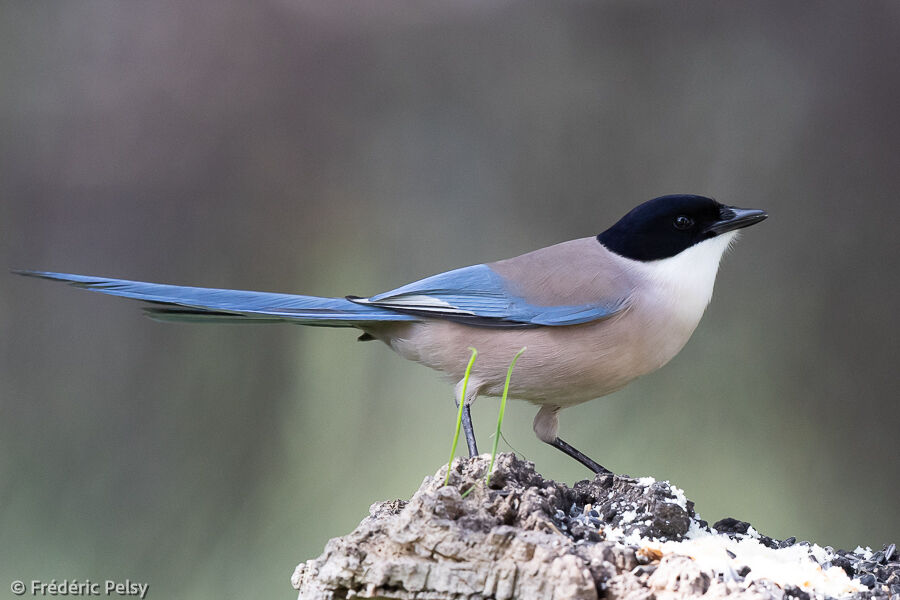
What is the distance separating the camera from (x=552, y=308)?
97.7 inches

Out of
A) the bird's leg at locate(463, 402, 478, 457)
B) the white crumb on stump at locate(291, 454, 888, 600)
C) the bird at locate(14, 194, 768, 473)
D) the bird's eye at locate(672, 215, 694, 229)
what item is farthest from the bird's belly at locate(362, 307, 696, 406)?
the white crumb on stump at locate(291, 454, 888, 600)

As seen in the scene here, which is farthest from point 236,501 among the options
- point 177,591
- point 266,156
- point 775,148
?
point 775,148

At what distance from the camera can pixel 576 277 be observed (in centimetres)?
253

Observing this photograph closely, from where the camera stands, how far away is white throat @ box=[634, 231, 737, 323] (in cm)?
249

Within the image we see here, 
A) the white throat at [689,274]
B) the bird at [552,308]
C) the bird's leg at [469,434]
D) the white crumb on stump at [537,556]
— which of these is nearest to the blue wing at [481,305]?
the bird at [552,308]

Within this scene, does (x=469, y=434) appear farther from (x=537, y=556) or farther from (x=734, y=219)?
(x=734, y=219)

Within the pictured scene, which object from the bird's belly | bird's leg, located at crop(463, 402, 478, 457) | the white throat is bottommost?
bird's leg, located at crop(463, 402, 478, 457)

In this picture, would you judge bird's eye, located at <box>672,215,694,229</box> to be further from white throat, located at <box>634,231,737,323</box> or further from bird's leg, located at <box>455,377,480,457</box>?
bird's leg, located at <box>455,377,480,457</box>

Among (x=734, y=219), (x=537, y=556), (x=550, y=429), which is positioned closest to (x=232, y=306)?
(x=550, y=429)

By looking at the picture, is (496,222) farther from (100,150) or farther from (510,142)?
(100,150)

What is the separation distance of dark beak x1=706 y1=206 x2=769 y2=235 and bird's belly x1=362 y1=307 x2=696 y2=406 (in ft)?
0.96

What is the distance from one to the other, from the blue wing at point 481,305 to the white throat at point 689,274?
15 cm

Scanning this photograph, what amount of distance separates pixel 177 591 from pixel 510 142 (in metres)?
2.54

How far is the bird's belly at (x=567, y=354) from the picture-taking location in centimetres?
241
